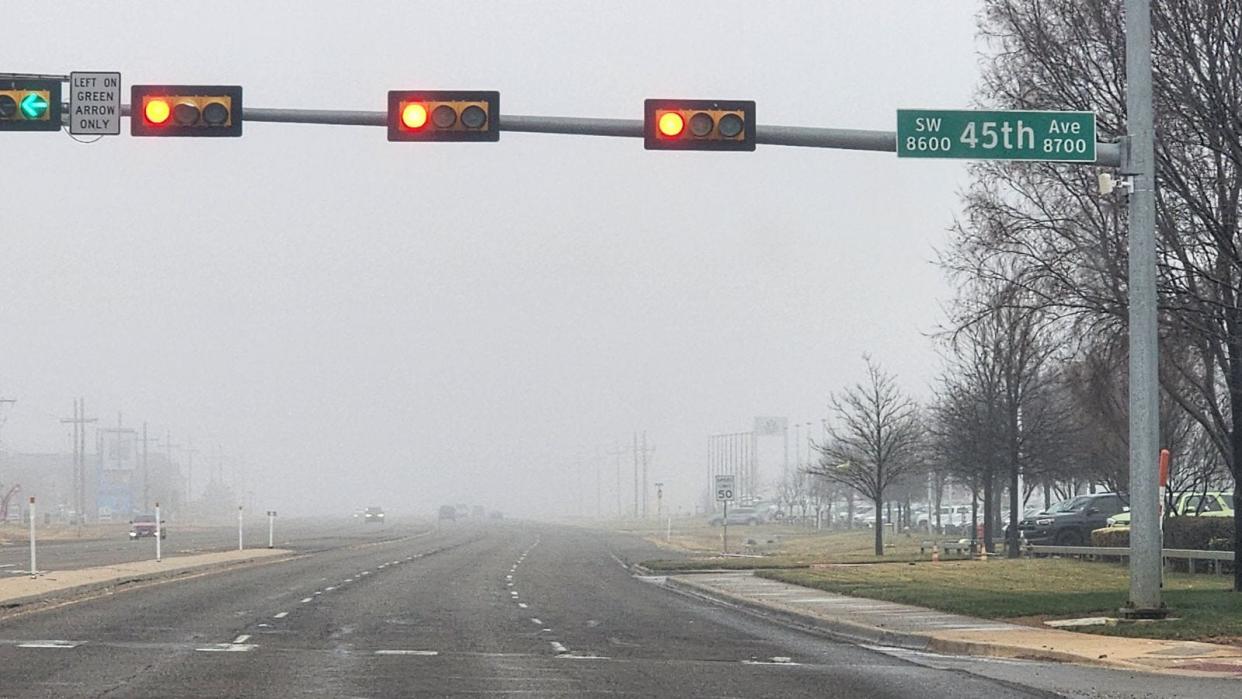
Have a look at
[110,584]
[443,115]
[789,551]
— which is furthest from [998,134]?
[789,551]

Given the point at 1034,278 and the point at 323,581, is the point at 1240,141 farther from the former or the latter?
the point at 323,581

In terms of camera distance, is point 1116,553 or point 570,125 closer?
point 570,125

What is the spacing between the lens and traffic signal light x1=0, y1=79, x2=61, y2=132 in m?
20.3

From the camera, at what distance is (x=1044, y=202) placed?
33.1m

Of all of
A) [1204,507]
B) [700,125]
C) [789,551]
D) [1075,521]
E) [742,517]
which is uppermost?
[700,125]

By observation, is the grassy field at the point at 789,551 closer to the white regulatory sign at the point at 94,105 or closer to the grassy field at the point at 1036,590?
the grassy field at the point at 1036,590

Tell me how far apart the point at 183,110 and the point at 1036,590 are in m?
18.3

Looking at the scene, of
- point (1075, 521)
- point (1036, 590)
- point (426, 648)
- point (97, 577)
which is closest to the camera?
point (426, 648)

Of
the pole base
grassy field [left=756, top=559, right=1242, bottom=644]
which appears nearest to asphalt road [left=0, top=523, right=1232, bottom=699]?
grassy field [left=756, top=559, right=1242, bottom=644]

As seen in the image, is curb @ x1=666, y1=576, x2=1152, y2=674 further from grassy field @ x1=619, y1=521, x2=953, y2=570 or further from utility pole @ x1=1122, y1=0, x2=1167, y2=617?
grassy field @ x1=619, y1=521, x2=953, y2=570

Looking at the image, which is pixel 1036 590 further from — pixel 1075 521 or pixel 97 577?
pixel 97 577

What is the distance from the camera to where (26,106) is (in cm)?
2036

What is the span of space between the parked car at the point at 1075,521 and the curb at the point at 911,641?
20.2m

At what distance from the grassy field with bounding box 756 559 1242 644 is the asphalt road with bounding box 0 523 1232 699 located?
10.7 ft
